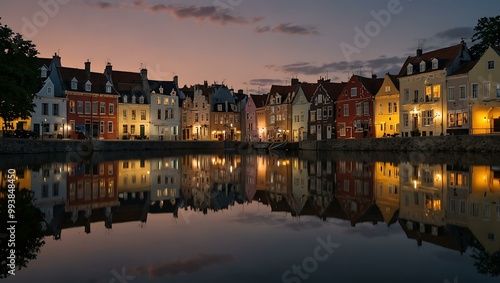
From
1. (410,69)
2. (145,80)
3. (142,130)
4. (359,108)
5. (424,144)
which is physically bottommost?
(424,144)

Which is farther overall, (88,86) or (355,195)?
(88,86)

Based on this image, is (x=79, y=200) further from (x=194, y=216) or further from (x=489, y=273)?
(x=489, y=273)

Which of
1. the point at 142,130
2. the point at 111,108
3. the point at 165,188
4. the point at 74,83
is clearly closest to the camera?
the point at 165,188

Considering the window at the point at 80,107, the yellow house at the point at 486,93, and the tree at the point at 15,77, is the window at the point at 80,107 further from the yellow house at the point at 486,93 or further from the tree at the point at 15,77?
the yellow house at the point at 486,93

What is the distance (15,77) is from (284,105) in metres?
53.0

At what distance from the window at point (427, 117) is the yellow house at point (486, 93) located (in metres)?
6.15

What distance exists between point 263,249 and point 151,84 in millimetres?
79987

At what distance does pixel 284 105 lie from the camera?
88312 millimetres

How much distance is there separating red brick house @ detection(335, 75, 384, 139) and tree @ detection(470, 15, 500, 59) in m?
14.2

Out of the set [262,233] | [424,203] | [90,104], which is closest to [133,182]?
[262,233]

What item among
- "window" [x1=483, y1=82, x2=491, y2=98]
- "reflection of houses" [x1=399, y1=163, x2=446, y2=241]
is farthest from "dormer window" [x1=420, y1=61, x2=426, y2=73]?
"reflection of houses" [x1=399, y1=163, x2=446, y2=241]

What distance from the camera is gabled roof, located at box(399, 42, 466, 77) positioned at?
186 feet

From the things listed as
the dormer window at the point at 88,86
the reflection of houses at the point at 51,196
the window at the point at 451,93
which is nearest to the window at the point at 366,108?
the window at the point at 451,93

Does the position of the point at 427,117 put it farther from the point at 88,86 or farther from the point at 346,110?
the point at 88,86
